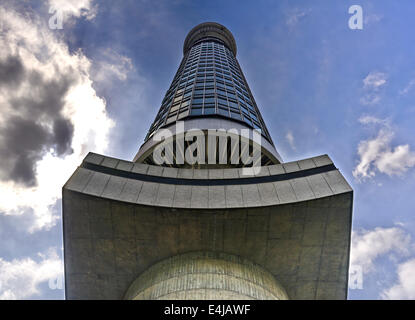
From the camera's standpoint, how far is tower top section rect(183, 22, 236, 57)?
6219 cm

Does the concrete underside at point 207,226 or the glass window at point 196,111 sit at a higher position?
the glass window at point 196,111

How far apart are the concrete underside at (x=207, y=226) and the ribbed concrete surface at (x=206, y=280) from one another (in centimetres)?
35

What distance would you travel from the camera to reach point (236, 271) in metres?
12.0

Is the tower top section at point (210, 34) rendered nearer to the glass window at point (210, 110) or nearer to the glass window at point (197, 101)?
the glass window at point (197, 101)

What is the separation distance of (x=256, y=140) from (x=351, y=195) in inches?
389

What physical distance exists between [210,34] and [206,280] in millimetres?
58882

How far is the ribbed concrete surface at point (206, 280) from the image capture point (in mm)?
10609

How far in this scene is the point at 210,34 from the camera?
6219 cm

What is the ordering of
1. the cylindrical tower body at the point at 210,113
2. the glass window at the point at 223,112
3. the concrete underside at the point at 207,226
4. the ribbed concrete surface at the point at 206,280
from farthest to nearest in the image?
the glass window at the point at 223,112 → the cylindrical tower body at the point at 210,113 → the concrete underside at the point at 207,226 → the ribbed concrete surface at the point at 206,280

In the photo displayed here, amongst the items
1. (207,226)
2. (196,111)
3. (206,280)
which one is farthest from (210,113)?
(206,280)

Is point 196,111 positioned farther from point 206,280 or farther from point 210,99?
point 206,280

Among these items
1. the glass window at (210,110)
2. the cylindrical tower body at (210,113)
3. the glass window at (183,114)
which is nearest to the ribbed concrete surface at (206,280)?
the cylindrical tower body at (210,113)

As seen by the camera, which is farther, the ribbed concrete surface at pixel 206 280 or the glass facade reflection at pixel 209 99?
the glass facade reflection at pixel 209 99
